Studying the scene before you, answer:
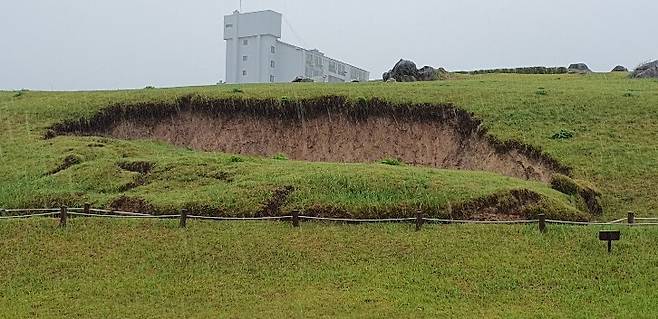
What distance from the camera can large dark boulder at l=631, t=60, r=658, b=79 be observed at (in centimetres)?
4147

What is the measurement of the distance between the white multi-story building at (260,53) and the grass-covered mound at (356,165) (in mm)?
30975

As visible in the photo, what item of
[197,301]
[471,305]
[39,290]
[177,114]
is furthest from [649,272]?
[177,114]

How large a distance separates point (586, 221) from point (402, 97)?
528 inches

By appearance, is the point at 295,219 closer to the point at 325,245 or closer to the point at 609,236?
the point at 325,245

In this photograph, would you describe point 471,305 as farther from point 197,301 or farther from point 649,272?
point 197,301

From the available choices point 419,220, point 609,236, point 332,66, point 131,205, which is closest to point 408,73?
point 131,205

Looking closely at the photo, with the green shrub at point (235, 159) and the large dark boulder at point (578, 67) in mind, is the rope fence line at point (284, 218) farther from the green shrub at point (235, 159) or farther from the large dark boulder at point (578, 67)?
the large dark boulder at point (578, 67)

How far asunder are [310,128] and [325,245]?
1442 centimetres

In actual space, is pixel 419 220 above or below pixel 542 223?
below

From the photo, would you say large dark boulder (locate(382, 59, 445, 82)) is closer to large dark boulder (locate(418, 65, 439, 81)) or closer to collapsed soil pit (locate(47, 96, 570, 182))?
large dark boulder (locate(418, 65, 439, 81))

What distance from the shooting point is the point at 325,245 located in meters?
16.9

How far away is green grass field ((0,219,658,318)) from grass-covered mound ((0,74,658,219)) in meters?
2.15

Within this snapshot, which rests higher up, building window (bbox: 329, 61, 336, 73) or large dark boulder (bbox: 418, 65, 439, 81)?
building window (bbox: 329, 61, 336, 73)

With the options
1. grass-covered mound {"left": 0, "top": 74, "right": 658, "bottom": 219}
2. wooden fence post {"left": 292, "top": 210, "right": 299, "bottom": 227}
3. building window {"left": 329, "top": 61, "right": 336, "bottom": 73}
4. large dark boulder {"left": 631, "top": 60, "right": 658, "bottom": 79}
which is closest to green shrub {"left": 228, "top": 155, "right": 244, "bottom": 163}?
grass-covered mound {"left": 0, "top": 74, "right": 658, "bottom": 219}
